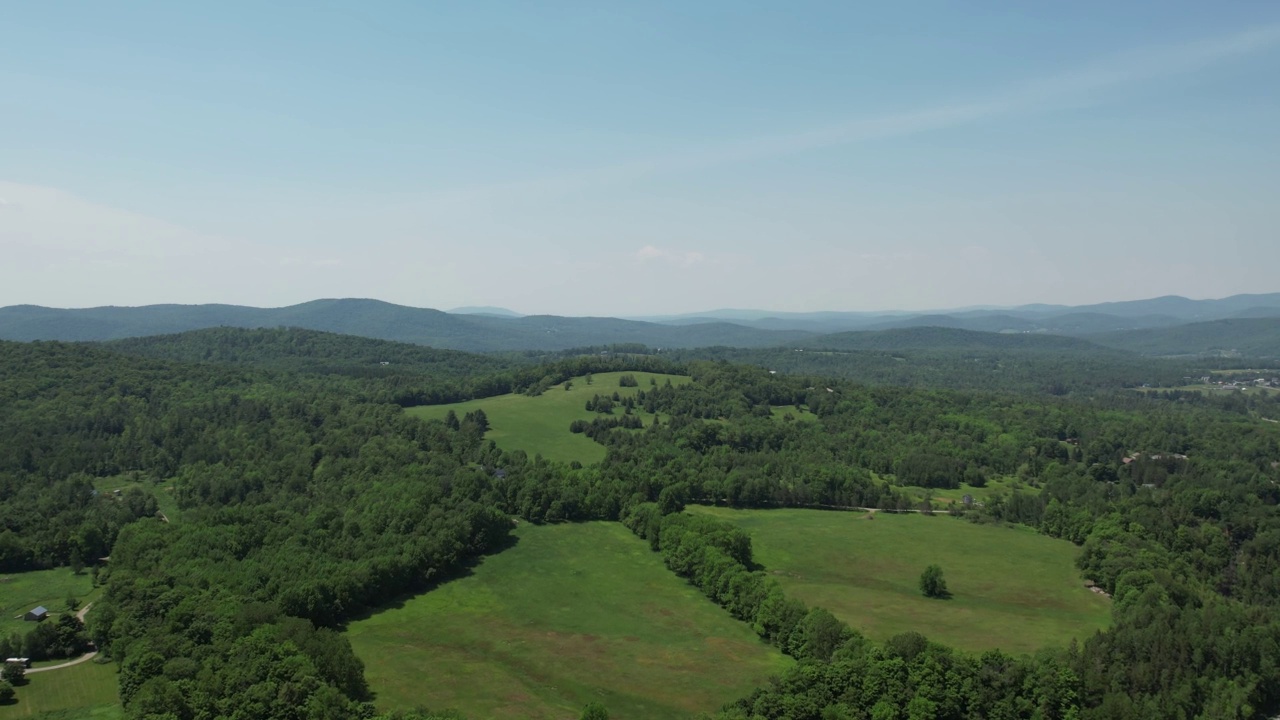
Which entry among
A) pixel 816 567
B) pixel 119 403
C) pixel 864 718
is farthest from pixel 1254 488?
pixel 119 403

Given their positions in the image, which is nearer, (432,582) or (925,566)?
(432,582)

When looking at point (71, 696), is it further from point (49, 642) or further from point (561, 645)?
point (561, 645)

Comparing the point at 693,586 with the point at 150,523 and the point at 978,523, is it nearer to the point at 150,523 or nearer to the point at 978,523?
the point at 978,523

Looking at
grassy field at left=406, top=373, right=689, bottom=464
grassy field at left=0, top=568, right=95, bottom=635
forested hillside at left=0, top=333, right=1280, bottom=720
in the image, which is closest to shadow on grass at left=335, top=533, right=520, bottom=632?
forested hillside at left=0, top=333, right=1280, bottom=720

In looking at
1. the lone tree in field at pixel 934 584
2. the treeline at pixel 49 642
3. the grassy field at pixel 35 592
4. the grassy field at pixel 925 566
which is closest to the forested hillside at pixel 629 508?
the grassy field at pixel 35 592

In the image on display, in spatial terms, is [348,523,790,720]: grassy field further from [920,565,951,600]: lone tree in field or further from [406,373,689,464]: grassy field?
[406,373,689,464]: grassy field

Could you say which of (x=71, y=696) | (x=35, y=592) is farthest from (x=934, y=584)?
(x=35, y=592)
